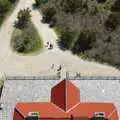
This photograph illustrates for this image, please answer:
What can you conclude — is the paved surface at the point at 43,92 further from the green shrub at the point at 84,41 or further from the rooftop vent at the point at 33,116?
the green shrub at the point at 84,41

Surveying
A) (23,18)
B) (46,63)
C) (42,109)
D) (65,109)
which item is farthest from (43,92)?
(23,18)

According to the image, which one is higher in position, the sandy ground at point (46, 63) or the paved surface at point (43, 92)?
the paved surface at point (43, 92)

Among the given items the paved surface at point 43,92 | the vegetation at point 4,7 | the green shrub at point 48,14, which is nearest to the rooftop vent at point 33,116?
the paved surface at point 43,92

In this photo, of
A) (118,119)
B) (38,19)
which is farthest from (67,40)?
(118,119)

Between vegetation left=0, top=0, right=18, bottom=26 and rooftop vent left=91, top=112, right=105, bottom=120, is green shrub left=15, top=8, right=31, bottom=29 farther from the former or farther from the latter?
rooftop vent left=91, top=112, right=105, bottom=120

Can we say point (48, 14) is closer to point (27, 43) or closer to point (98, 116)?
point (27, 43)

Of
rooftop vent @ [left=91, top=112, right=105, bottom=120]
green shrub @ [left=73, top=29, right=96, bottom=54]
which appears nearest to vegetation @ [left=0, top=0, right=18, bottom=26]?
green shrub @ [left=73, top=29, right=96, bottom=54]

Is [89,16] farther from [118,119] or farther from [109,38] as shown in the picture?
[118,119]
